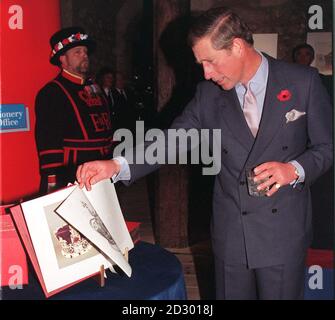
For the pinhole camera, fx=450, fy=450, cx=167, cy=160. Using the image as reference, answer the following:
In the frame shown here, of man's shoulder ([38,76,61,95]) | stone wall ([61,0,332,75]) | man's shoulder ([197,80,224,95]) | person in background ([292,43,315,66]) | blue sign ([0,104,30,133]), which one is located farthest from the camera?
stone wall ([61,0,332,75])

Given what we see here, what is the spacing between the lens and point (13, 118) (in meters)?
2.96

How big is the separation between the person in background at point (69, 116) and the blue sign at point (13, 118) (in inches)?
4.0

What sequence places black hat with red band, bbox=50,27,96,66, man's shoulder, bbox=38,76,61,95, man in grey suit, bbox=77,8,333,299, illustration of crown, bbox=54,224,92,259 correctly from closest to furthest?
illustration of crown, bbox=54,224,92,259, man in grey suit, bbox=77,8,333,299, man's shoulder, bbox=38,76,61,95, black hat with red band, bbox=50,27,96,66

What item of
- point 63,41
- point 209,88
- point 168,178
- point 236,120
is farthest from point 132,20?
point 236,120

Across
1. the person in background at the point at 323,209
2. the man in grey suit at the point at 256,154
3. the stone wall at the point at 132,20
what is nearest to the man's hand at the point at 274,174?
the man in grey suit at the point at 256,154

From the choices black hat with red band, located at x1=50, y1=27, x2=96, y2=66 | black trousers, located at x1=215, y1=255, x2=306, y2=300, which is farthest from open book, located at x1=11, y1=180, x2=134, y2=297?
black hat with red band, located at x1=50, y1=27, x2=96, y2=66

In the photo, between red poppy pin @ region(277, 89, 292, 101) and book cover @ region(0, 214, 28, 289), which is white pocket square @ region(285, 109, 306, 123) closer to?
red poppy pin @ region(277, 89, 292, 101)

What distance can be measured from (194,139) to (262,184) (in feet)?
1.66

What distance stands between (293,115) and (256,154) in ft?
0.62

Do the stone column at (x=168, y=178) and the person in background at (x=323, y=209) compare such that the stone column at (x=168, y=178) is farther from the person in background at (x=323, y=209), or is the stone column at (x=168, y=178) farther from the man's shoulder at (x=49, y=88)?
the person in background at (x=323, y=209)

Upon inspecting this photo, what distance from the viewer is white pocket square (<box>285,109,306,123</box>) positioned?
1588mm

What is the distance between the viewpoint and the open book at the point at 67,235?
133 cm

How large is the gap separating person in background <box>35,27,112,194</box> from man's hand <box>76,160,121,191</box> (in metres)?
1.32
